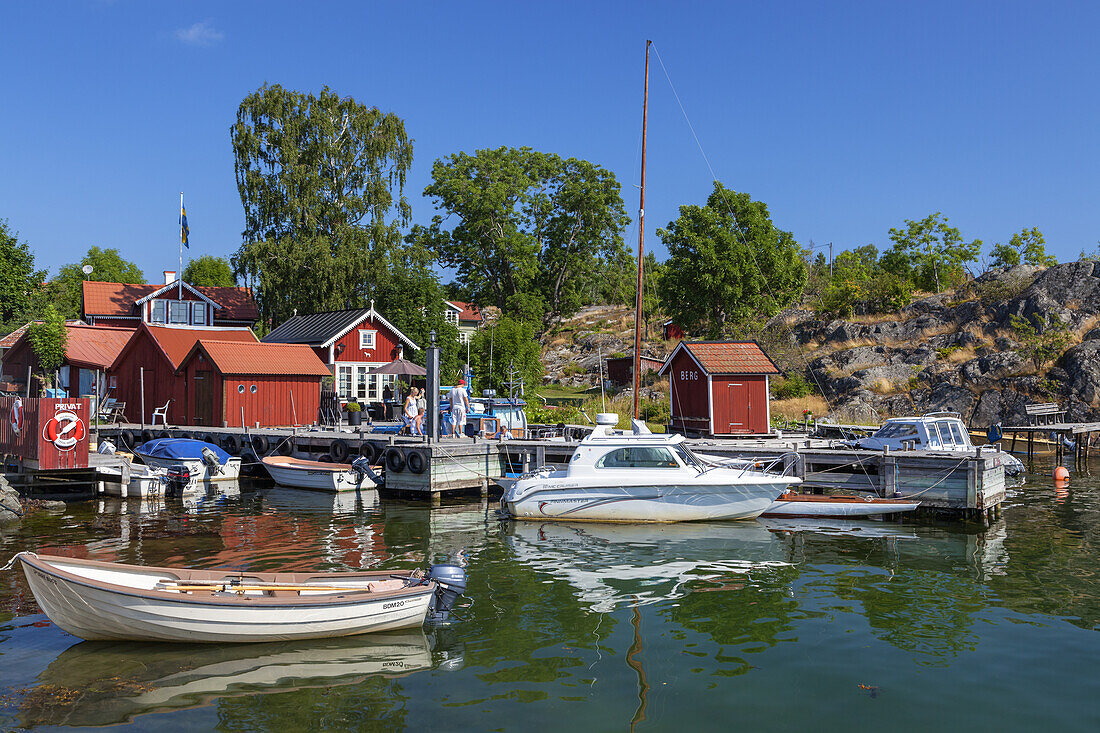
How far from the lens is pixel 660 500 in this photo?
1878 centimetres

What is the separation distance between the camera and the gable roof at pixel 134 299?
54.0 meters

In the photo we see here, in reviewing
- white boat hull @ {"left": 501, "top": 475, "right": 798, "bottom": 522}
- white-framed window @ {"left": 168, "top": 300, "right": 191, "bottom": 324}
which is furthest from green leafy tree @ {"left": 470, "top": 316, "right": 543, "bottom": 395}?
white-framed window @ {"left": 168, "top": 300, "right": 191, "bottom": 324}

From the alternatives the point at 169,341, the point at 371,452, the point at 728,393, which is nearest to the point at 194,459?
the point at 371,452

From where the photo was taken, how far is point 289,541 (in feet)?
57.6

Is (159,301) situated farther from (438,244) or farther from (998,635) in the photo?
(998,635)

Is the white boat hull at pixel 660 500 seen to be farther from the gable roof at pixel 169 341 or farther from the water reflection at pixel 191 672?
the gable roof at pixel 169 341

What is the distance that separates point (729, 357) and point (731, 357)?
8 centimetres

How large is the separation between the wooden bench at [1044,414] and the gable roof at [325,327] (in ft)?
95.9

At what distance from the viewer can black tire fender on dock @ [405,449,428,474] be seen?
23688mm

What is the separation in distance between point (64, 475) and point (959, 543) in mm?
24435

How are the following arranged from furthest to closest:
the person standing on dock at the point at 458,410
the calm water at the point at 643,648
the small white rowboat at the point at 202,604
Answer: the person standing on dock at the point at 458,410
the small white rowboat at the point at 202,604
the calm water at the point at 643,648

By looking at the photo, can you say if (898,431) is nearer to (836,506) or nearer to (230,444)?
(836,506)

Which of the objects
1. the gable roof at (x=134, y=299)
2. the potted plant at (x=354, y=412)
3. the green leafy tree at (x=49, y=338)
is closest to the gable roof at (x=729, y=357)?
the potted plant at (x=354, y=412)

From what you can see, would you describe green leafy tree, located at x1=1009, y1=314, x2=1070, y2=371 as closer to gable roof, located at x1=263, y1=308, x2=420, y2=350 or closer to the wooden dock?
the wooden dock
